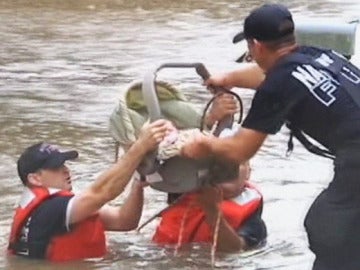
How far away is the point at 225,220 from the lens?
703 cm

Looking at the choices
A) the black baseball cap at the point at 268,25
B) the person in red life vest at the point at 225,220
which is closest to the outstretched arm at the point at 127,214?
the person in red life vest at the point at 225,220

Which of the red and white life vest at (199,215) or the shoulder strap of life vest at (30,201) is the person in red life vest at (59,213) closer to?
the shoulder strap of life vest at (30,201)

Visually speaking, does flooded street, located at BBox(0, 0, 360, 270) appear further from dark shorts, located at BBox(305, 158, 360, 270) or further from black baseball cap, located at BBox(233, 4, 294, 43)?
black baseball cap, located at BBox(233, 4, 294, 43)

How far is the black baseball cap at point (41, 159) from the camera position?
6902mm

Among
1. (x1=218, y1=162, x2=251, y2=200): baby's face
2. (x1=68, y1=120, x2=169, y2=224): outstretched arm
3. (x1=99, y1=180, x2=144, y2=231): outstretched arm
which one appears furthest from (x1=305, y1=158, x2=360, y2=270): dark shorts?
(x1=99, y1=180, x2=144, y2=231): outstretched arm

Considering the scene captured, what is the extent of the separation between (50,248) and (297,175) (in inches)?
120

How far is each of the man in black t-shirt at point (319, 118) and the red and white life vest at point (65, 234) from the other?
1.68 meters

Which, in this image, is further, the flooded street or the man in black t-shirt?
the flooded street

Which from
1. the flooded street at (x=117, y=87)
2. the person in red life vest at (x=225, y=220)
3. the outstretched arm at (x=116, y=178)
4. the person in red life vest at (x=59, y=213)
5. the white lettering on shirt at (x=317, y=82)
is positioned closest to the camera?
the white lettering on shirt at (x=317, y=82)

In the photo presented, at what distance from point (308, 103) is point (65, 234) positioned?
2.06 m

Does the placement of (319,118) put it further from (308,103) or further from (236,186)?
(236,186)

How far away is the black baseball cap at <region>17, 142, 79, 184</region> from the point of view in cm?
690

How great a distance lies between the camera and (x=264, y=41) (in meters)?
5.47

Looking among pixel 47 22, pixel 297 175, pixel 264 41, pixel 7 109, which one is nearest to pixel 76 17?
pixel 47 22
